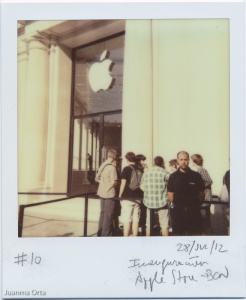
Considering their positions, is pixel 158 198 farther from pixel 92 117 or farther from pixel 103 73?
pixel 103 73

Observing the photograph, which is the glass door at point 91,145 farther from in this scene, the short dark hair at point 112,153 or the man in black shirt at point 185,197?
the man in black shirt at point 185,197

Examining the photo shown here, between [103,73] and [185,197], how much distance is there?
1.00 meters

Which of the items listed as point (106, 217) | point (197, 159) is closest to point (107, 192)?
point (106, 217)

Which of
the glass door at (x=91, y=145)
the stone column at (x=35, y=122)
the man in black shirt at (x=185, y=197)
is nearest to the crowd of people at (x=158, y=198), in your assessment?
the man in black shirt at (x=185, y=197)

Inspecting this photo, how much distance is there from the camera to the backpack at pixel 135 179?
6.56 feet

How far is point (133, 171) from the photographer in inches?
78.8

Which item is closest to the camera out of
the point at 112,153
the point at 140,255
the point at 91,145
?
the point at 140,255

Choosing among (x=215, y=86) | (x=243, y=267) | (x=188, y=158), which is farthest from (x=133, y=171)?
(x=243, y=267)

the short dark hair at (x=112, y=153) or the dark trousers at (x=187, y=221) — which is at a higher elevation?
the short dark hair at (x=112, y=153)

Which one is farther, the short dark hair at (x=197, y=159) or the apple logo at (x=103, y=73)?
the apple logo at (x=103, y=73)

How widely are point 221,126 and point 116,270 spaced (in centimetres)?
113
